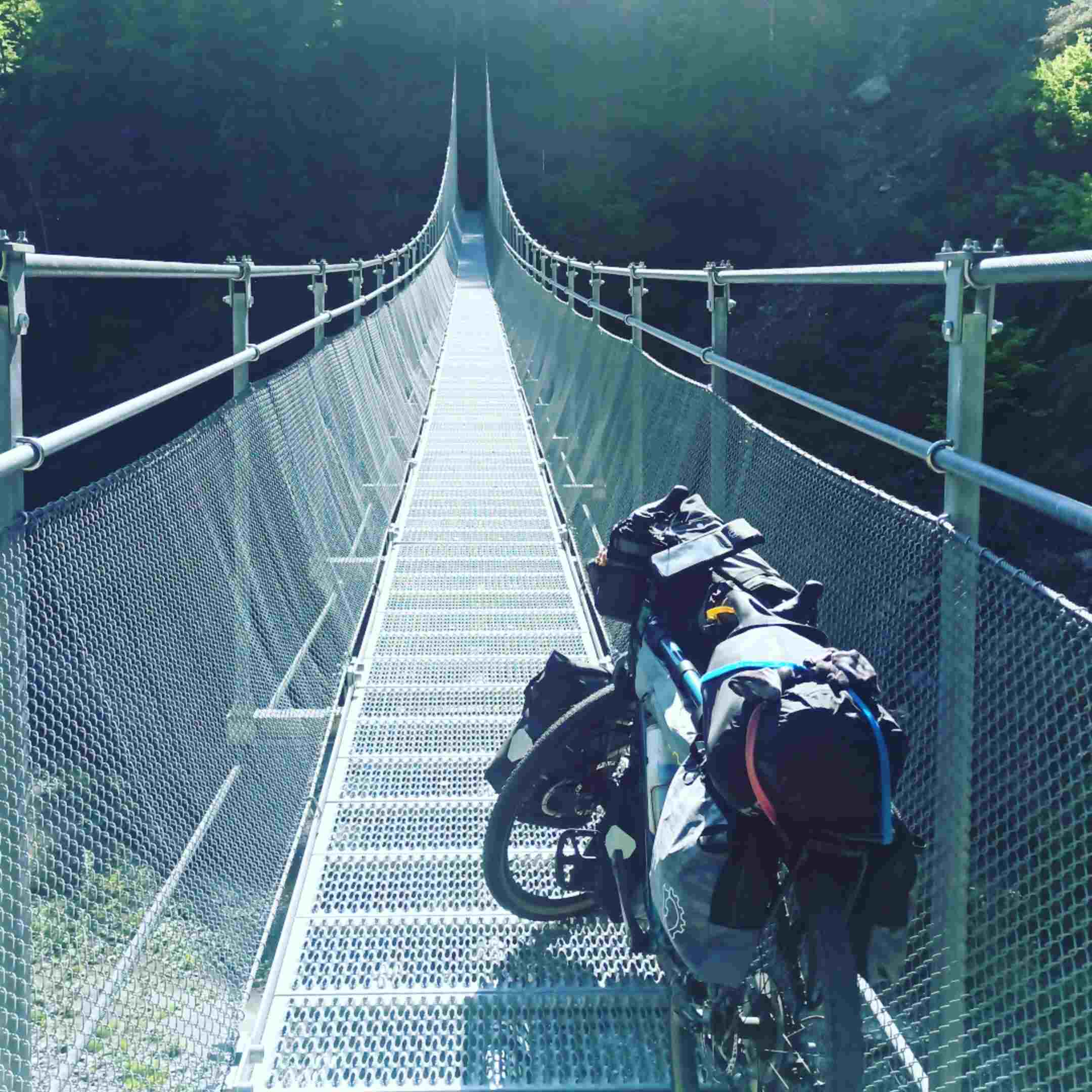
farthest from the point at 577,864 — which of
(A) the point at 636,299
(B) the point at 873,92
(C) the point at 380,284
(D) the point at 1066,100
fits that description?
(B) the point at 873,92

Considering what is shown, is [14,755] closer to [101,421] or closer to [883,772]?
[101,421]

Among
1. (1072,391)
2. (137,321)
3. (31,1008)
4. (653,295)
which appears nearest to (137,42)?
(137,321)

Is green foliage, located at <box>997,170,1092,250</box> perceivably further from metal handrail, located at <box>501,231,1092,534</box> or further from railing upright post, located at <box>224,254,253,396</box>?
metal handrail, located at <box>501,231,1092,534</box>

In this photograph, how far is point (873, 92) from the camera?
28438 millimetres

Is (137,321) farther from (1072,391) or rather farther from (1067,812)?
(1067,812)

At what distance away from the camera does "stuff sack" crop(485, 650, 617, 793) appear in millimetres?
2150

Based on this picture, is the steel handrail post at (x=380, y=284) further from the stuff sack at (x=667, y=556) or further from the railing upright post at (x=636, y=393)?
the stuff sack at (x=667, y=556)

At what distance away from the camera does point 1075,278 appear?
106cm

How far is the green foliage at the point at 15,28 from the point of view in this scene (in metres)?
36.2

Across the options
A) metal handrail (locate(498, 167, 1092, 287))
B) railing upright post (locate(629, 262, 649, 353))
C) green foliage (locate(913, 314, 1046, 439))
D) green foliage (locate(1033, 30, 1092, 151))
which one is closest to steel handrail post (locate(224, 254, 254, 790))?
metal handrail (locate(498, 167, 1092, 287))

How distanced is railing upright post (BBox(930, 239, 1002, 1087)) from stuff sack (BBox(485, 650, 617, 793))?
0.87 metres

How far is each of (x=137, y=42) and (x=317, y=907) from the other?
3937 centimetres

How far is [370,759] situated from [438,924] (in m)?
0.68

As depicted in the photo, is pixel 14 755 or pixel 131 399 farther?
pixel 131 399
